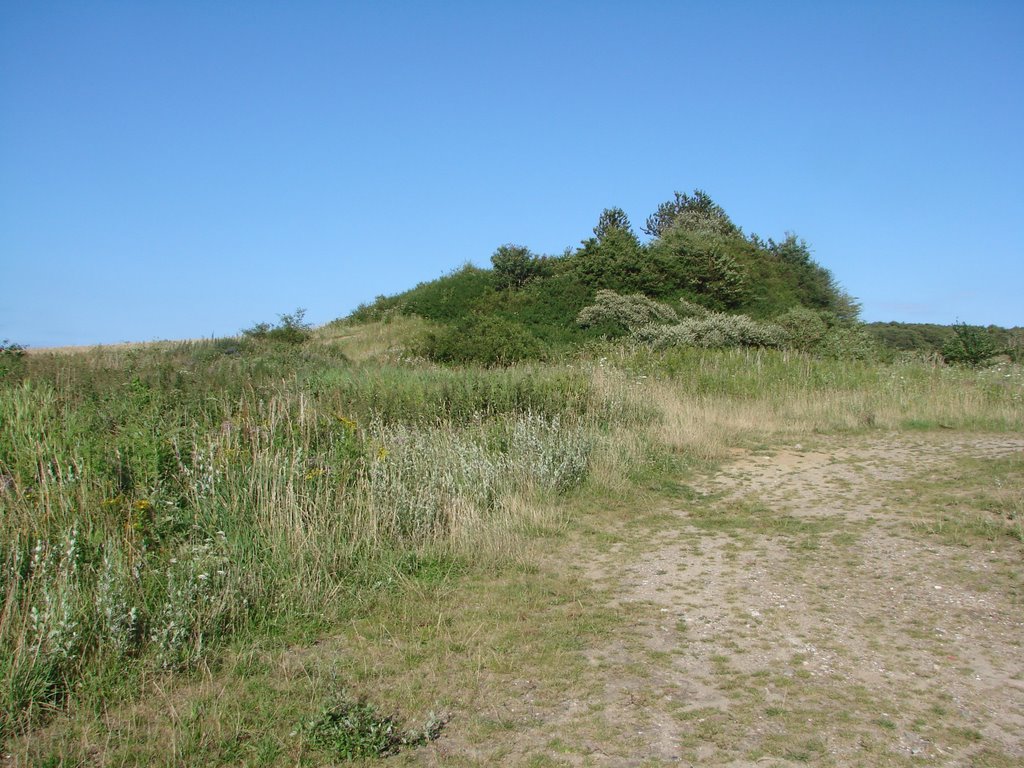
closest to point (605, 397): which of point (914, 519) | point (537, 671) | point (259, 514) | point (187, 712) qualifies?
point (914, 519)

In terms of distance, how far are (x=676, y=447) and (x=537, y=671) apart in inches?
265

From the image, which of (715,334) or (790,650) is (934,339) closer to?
(715,334)

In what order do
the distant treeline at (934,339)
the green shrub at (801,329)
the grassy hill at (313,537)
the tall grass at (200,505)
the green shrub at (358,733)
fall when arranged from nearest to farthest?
the green shrub at (358,733) → the grassy hill at (313,537) → the tall grass at (200,505) → the green shrub at (801,329) → the distant treeline at (934,339)

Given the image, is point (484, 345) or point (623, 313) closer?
point (484, 345)

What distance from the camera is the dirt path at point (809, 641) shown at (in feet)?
10.7

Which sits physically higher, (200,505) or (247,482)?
(247,482)

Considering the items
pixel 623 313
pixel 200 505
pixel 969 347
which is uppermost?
pixel 623 313

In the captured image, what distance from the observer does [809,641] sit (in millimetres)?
4375

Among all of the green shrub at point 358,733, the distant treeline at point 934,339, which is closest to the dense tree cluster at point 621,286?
the distant treeline at point 934,339

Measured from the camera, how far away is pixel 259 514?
5461mm

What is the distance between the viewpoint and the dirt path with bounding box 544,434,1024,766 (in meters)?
3.25

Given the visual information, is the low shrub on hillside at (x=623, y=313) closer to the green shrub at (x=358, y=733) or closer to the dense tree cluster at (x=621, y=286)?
the dense tree cluster at (x=621, y=286)

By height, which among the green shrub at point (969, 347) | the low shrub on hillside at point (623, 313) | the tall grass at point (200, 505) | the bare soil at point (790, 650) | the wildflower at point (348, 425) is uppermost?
the low shrub on hillside at point (623, 313)

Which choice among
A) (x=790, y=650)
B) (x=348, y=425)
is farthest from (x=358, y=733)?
(x=348, y=425)
